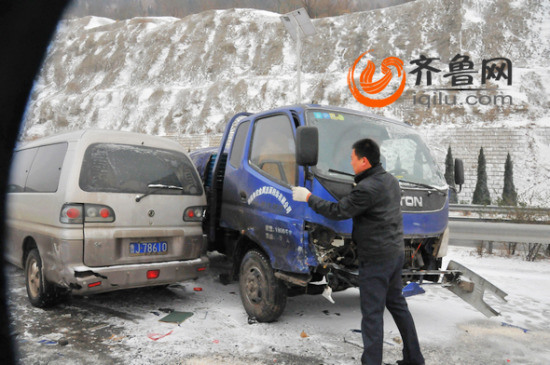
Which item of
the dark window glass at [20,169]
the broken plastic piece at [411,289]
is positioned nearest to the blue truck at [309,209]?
the broken plastic piece at [411,289]

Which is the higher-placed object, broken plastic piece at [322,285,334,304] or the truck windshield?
the truck windshield

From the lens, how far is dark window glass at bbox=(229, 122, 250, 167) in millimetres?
4750

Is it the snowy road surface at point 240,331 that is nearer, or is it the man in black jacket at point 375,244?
the man in black jacket at point 375,244

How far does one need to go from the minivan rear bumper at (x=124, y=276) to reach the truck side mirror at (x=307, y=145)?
6.47ft

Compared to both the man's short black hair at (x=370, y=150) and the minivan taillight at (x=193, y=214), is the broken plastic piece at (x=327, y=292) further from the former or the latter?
the minivan taillight at (x=193, y=214)

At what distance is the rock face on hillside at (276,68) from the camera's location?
32500 millimetres

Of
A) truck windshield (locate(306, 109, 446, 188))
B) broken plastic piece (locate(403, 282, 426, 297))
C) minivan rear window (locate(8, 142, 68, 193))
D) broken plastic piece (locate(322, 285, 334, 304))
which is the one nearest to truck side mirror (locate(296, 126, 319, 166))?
truck windshield (locate(306, 109, 446, 188))

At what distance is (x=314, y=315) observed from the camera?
451cm

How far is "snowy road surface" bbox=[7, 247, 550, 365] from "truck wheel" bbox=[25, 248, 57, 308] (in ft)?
0.38

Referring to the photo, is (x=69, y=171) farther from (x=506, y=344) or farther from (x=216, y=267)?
(x=506, y=344)

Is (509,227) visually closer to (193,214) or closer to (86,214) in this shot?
(193,214)

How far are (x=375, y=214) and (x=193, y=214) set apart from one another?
2.38 m

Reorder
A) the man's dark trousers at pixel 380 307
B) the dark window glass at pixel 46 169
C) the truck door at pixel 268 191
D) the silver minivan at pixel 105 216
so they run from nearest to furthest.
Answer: the man's dark trousers at pixel 380 307, the truck door at pixel 268 191, the silver minivan at pixel 105 216, the dark window glass at pixel 46 169

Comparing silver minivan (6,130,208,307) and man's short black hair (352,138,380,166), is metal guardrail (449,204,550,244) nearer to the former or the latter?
man's short black hair (352,138,380,166)
